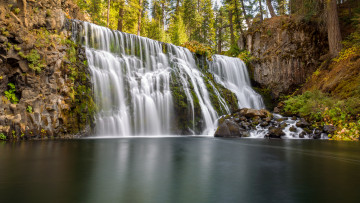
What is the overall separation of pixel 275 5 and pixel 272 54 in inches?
728

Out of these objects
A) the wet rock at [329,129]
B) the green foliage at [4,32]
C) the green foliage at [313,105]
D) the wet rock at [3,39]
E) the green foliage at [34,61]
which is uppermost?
the green foliage at [4,32]

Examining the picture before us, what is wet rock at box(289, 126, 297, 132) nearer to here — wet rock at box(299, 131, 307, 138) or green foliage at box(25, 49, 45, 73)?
wet rock at box(299, 131, 307, 138)

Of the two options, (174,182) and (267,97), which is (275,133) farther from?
(267,97)

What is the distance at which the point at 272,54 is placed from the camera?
66.7 feet

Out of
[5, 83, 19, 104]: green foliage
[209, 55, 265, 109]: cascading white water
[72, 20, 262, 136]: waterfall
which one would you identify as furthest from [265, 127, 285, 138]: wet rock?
[5, 83, 19, 104]: green foliage

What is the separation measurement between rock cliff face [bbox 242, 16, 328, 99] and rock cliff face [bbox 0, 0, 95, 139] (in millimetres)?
15265

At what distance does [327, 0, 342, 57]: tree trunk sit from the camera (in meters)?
16.2

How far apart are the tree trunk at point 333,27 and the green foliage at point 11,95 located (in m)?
18.9

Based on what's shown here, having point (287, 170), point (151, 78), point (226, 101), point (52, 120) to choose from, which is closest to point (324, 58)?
point (226, 101)

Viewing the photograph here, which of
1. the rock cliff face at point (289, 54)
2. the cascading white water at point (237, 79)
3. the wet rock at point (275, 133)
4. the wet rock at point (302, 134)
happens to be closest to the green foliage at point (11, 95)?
the wet rock at point (275, 133)

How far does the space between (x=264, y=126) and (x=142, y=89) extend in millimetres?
→ 6787

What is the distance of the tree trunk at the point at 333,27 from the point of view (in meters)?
16.2

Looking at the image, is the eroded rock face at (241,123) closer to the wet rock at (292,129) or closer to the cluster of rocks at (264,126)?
the cluster of rocks at (264,126)

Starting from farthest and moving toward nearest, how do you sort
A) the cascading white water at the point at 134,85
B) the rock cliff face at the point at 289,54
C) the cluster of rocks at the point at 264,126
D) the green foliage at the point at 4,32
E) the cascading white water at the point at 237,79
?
the rock cliff face at the point at 289,54
the cascading white water at the point at 237,79
the cascading white water at the point at 134,85
the cluster of rocks at the point at 264,126
the green foliage at the point at 4,32
